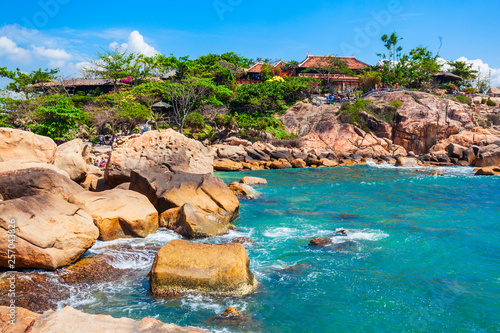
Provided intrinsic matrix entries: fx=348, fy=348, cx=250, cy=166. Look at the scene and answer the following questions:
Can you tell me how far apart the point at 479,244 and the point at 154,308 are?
1009 centimetres

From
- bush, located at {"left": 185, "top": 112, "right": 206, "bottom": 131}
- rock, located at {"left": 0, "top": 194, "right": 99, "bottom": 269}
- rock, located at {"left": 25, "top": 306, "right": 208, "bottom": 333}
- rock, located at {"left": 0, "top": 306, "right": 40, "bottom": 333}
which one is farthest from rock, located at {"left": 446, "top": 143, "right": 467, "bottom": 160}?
rock, located at {"left": 0, "top": 306, "right": 40, "bottom": 333}

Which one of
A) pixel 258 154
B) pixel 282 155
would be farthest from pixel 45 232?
pixel 282 155

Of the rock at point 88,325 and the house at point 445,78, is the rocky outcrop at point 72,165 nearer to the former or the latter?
the rock at point 88,325

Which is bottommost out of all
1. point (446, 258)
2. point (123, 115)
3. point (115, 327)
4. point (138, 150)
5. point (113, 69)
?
point (446, 258)

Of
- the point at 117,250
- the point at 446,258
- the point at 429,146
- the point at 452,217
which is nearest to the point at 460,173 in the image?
the point at 429,146

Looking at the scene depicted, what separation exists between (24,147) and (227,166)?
18.0 meters

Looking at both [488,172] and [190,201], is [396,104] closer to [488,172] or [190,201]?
→ [488,172]

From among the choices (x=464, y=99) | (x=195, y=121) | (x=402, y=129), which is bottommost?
(x=402, y=129)

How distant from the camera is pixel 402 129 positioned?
1505 inches

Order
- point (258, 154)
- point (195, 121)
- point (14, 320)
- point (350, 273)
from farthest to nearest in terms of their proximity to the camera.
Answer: point (195, 121)
point (258, 154)
point (350, 273)
point (14, 320)

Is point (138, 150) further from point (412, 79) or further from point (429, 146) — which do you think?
point (412, 79)

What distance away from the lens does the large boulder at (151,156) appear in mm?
14320

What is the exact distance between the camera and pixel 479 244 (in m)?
11.0

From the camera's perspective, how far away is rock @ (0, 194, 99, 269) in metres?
7.19
